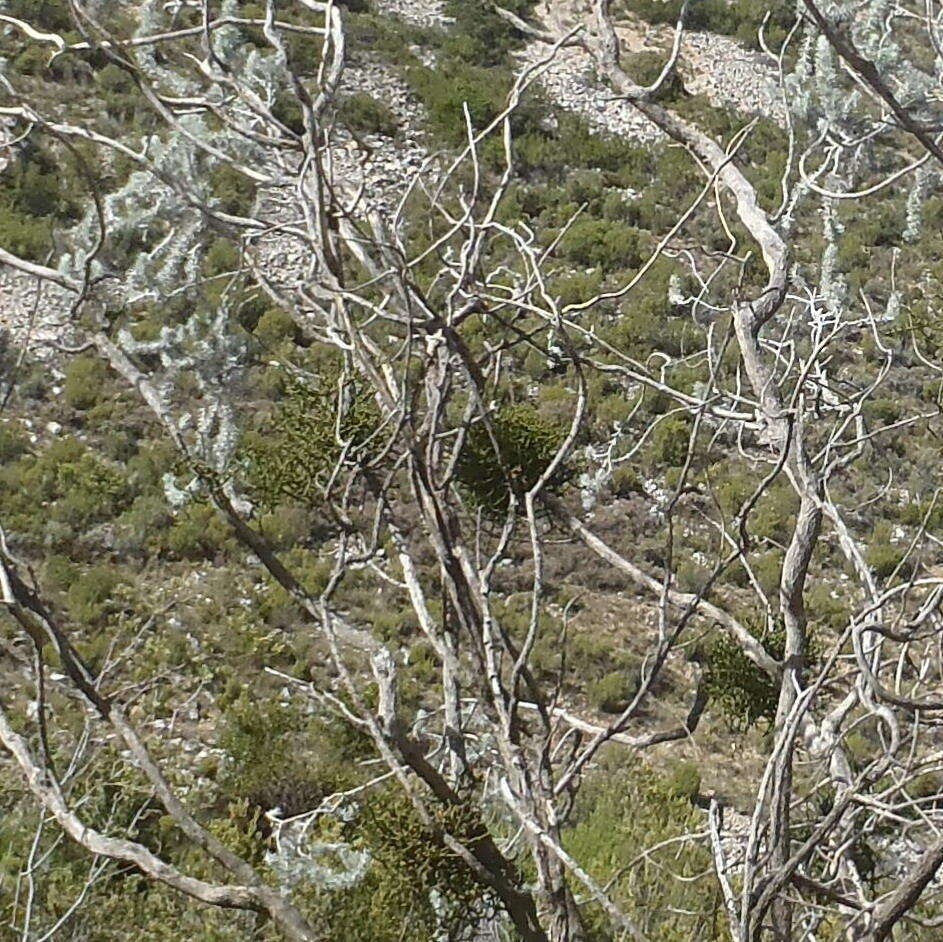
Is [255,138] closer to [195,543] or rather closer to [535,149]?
[195,543]

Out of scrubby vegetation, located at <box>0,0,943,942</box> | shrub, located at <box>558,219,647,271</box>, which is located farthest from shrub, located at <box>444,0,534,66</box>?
shrub, located at <box>558,219,647,271</box>

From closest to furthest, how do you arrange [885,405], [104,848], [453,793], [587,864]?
[104,848] → [453,793] → [587,864] → [885,405]

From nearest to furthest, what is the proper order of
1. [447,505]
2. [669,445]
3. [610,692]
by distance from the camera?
1. [447,505]
2. [610,692]
3. [669,445]

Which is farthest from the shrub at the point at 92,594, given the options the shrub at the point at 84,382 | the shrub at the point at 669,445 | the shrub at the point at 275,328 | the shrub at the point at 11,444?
the shrub at the point at 669,445

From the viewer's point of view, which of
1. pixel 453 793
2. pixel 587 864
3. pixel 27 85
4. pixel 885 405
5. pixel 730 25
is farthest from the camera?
pixel 730 25

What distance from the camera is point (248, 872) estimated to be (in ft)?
2.72

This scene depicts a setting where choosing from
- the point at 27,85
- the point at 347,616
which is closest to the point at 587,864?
the point at 347,616

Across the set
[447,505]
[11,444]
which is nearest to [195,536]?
[11,444]

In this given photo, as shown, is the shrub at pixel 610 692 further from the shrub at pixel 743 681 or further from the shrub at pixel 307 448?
the shrub at pixel 307 448

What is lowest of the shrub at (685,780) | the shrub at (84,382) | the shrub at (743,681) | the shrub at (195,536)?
the shrub at (84,382)

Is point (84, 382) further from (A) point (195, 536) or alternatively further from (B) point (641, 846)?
(B) point (641, 846)

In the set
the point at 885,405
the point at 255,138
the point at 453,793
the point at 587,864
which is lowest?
the point at 885,405

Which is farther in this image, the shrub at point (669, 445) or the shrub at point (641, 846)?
the shrub at point (669, 445)

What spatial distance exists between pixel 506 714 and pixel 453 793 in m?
0.08
